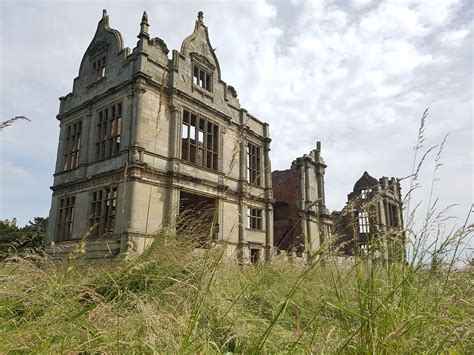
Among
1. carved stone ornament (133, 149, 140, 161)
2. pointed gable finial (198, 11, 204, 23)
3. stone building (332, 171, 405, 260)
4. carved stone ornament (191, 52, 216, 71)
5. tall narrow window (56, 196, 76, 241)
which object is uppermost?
pointed gable finial (198, 11, 204, 23)

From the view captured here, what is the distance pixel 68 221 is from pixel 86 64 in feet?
25.5

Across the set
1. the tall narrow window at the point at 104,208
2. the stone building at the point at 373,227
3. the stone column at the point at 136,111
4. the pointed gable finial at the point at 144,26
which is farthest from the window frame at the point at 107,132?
the stone building at the point at 373,227

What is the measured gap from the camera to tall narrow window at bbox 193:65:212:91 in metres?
16.5

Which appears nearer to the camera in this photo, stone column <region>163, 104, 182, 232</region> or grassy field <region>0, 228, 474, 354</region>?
grassy field <region>0, 228, 474, 354</region>

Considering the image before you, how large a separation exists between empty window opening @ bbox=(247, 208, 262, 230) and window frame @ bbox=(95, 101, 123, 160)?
7.55 metres

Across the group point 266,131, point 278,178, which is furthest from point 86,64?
point 278,178

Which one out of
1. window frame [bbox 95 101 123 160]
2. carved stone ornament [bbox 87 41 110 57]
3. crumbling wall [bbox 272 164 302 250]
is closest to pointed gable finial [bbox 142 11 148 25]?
carved stone ornament [bbox 87 41 110 57]

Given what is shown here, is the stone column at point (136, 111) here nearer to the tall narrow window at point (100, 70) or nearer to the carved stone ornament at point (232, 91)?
the tall narrow window at point (100, 70)

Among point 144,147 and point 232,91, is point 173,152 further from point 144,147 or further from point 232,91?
point 232,91

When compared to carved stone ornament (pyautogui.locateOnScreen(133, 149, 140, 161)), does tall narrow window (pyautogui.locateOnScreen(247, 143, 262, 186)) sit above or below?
above

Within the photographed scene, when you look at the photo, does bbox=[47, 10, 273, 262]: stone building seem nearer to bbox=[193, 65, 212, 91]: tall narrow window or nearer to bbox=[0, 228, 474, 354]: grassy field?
bbox=[193, 65, 212, 91]: tall narrow window

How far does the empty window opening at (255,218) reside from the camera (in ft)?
58.3

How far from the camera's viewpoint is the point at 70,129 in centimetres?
1631

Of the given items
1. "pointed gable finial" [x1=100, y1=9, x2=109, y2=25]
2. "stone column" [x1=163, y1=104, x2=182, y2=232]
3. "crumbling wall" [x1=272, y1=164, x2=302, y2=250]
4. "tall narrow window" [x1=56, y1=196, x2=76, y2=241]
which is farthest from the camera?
"crumbling wall" [x1=272, y1=164, x2=302, y2=250]
